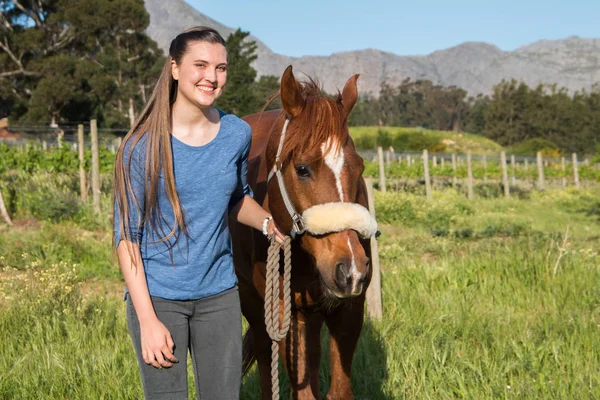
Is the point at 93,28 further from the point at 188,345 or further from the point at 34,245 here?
the point at 188,345

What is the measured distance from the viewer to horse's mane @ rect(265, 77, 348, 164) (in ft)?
7.55

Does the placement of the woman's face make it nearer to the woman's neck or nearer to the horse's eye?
the woman's neck

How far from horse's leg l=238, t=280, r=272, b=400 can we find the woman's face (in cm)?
145

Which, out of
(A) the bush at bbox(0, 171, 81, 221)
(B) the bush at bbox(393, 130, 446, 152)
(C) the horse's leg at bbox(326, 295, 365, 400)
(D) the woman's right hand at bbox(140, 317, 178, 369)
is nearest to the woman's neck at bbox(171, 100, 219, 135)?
(D) the woman's right hand at bbox(140, 317, 178, 369)

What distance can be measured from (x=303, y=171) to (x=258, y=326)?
1.34m

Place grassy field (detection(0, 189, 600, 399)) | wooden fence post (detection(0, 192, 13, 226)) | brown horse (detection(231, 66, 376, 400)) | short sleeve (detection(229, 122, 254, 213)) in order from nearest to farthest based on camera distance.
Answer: brown horse (detection(231, 66, 376, 400)) → short sleeve (detection(229, 122, 254, 213)) → grassy field (detection(0, 189, 600, 399)) → wooden fence post (detection(0, 192, 13, 226))

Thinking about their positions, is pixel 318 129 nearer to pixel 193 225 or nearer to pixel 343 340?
pixel 193 225

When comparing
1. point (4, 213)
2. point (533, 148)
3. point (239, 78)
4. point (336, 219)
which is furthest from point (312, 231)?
point (533, 148)

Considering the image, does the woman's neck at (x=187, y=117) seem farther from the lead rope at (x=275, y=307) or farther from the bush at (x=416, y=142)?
the bush at (x=416, y=142)

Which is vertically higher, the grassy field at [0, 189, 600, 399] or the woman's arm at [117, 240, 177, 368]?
the woman's arm at [117, 240, 177, 368]

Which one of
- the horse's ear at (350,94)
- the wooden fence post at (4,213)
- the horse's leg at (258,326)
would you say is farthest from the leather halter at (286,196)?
the wooden fence post at (4,213)

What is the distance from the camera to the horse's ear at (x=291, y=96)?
7.90 ft

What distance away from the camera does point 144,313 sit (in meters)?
1.90

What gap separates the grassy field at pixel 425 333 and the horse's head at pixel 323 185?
5.57 feet
